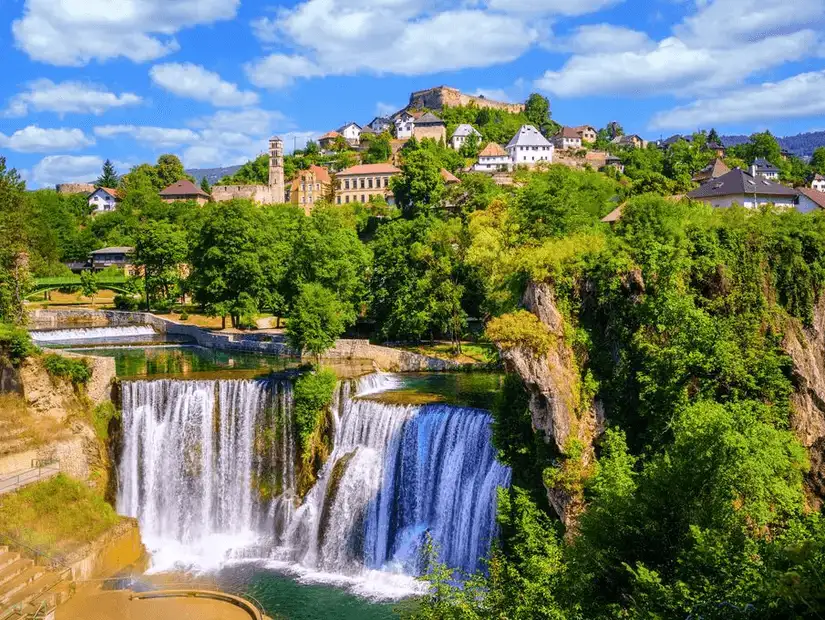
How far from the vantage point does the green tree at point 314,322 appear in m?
30.8

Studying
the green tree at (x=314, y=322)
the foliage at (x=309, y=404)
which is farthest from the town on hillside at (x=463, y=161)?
the foliage at (x=309, y=404)

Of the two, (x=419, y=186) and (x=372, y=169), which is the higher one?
(x=372, y=169)

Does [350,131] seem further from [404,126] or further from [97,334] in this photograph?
[97,334]

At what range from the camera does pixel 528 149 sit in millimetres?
106750

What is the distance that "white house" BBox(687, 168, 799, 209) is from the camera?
1678 inches

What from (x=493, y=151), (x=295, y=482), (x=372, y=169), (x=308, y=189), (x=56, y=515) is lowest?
(x=56, y=515)

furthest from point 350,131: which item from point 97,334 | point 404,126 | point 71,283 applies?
point 97,334

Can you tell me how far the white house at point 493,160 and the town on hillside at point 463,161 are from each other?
15 centimetres

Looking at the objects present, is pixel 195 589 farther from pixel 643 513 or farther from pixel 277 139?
pixel 277 139

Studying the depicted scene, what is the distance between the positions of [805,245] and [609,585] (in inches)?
611

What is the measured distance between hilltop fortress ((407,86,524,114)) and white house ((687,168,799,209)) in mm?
99643

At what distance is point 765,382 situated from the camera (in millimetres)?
21859

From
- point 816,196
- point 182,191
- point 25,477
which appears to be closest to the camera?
point 25,477

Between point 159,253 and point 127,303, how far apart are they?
712 cm
